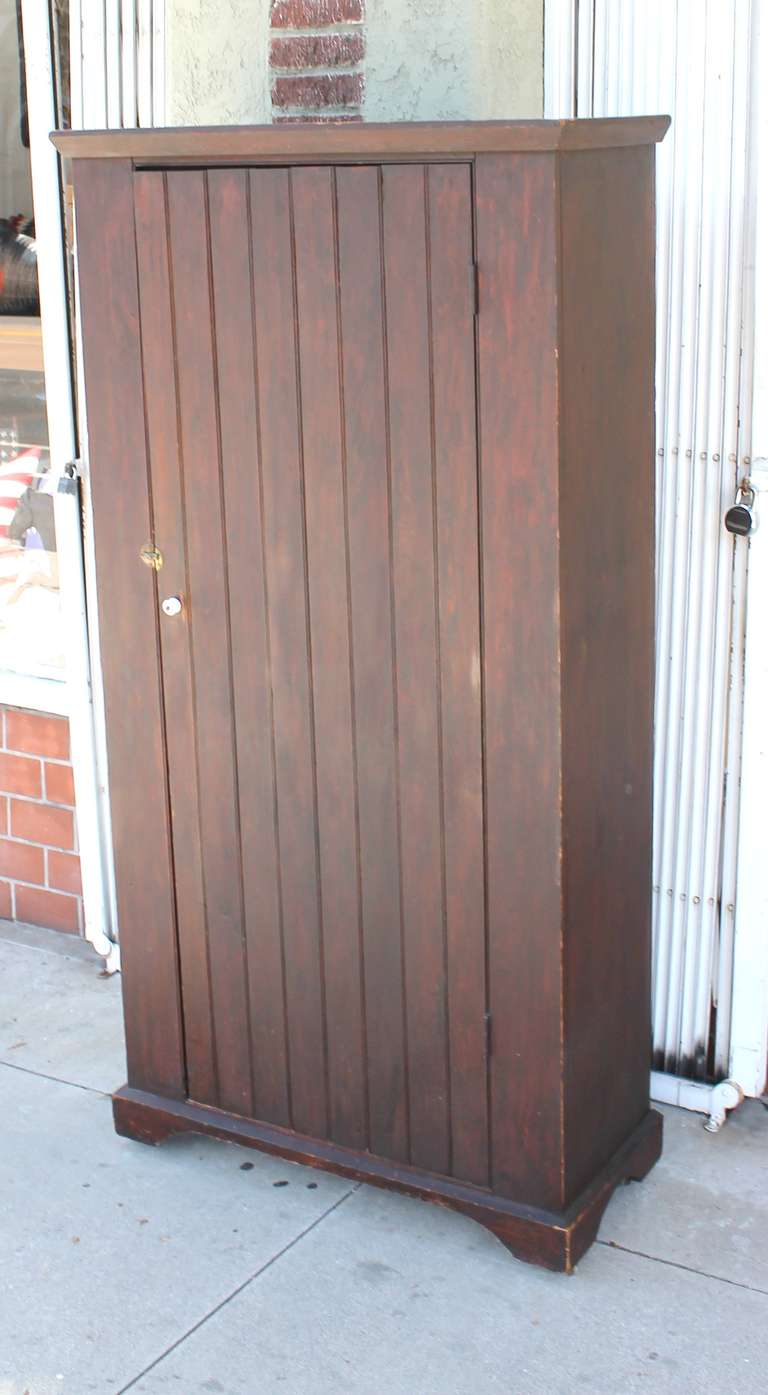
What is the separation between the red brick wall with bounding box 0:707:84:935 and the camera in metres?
3.96

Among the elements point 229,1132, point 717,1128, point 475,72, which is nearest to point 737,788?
point 717,1128

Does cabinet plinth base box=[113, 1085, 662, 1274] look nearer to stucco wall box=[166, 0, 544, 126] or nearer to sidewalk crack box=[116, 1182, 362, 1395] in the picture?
sidewalk crack box=[116, 1182, 362, 1395]

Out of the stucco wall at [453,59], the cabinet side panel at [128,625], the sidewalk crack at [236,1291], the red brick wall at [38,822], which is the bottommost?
the sidewalk crack at [236,1291]

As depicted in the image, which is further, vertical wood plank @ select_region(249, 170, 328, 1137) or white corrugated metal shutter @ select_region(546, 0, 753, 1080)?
white corrugated metal shutter @ select_region(546, 0, 753, 1080)

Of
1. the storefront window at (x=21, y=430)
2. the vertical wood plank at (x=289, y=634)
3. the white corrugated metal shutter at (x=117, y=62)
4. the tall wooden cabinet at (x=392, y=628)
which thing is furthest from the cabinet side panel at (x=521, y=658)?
the storefront window at (x=21, y=430)

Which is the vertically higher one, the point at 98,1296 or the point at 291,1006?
the point at 291,1006

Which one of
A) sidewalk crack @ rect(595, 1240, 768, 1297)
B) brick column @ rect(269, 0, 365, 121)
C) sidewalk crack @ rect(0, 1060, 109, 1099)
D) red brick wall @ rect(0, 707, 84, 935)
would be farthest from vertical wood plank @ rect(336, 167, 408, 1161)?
red brick wall @ rect(0, 707, 84, 935)

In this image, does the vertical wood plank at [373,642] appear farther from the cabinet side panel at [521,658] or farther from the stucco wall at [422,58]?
the stucco wall at [422,58]

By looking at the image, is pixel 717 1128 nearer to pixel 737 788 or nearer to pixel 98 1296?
pixel 737 788

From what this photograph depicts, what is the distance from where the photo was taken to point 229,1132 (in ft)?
9.95

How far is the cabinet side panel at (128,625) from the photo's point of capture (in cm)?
273

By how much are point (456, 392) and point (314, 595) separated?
43cm

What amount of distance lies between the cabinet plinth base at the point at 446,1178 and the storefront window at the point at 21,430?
1279 millimetres

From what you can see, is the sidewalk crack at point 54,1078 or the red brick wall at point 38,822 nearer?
the sidewalk crack at point 54,1078
